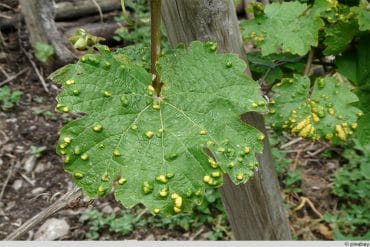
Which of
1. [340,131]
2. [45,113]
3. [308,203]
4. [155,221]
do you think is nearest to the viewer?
[340,131]

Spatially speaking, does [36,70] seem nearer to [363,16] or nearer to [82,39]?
[82,39]

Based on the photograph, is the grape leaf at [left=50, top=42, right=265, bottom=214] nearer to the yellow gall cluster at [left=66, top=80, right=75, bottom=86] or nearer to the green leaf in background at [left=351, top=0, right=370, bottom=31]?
the yellow gall cluster at [left=66, top=80, right=75, bottom=86]

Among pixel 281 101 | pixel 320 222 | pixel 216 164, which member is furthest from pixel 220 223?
pixel 216 164

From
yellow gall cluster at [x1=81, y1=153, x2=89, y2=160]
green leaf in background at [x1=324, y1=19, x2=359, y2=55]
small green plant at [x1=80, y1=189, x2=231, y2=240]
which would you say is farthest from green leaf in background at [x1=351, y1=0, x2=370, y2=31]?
small green plant at [x1=80, y1=189, x2=231, y2=240]

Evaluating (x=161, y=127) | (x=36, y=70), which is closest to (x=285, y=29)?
(x=161, y=127)

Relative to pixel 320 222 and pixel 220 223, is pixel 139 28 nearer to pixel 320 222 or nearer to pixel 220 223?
pixel 220 223

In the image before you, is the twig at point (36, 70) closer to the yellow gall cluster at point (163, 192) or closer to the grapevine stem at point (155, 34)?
the grapevine stem at point (155, 34)
